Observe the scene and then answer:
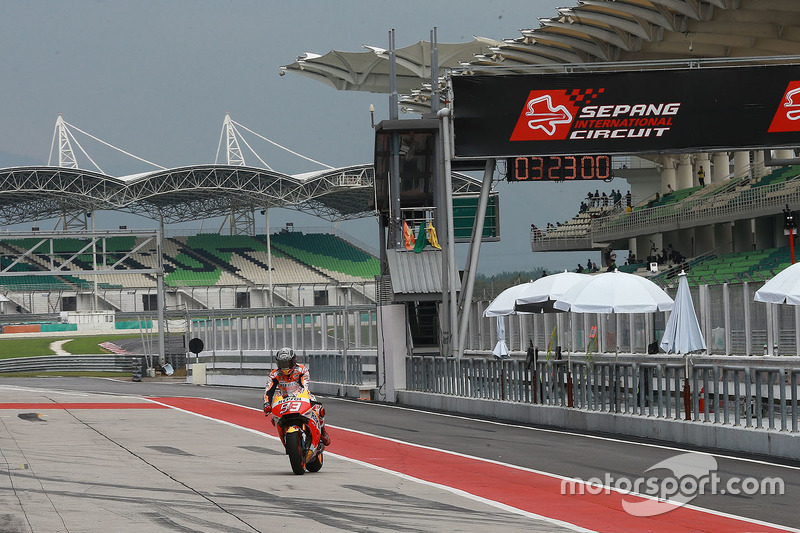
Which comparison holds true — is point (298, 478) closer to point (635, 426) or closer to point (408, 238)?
point (635, 426)

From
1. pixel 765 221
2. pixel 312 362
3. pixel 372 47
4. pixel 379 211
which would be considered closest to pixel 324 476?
pixel 379 211

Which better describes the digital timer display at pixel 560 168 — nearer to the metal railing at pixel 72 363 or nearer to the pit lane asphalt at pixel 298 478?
the pit lane asphalt at pixel 298 478

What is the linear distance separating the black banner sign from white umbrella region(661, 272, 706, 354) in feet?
18.9

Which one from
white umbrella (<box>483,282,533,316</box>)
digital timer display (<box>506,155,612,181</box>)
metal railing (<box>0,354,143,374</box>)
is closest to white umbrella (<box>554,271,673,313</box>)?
white umbrella (<box>483,282,533,316</box>)

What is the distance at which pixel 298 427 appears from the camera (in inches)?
515

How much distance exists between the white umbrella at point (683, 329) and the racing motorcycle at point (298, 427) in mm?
7713

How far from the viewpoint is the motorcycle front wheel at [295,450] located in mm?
13000

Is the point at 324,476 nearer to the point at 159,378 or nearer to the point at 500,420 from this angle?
the point at 500,420

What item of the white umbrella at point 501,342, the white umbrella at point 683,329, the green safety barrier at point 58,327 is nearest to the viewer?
the white umbrella at point 683,329

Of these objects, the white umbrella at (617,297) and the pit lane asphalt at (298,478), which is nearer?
the pit lane asphalt at (298,478)

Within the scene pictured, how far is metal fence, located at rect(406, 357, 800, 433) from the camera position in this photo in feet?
48.7

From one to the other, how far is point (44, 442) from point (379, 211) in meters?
15.7

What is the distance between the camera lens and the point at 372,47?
207 ft

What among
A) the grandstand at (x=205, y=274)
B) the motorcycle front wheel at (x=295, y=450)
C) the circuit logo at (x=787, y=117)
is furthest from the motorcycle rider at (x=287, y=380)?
the grandstand at (x=205, y=274)
